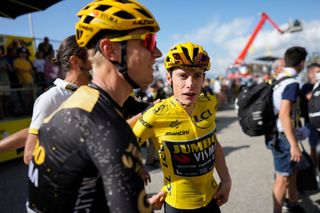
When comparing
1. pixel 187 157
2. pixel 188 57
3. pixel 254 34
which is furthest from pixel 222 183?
pixel 254 34

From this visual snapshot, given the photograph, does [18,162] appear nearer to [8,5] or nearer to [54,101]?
[8,5]

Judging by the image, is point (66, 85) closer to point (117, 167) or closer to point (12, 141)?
point (12, 141)

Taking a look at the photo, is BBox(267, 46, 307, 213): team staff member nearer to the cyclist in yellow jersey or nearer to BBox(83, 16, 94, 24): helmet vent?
the cyclist in yellow jersey

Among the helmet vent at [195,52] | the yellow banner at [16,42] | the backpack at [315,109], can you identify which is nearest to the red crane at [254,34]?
the yellow banner at [16,42]

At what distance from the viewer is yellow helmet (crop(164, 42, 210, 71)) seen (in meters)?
2.46

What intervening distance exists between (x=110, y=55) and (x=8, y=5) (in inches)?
303

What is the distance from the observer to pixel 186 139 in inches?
93.7

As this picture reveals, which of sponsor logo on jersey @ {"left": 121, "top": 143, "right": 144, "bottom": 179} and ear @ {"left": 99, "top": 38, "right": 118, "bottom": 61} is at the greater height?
ear @ {"left": 99, "top": 38, "right": 118, "bottom": 61}

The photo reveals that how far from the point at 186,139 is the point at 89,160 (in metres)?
1.41

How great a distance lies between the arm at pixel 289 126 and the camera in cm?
347

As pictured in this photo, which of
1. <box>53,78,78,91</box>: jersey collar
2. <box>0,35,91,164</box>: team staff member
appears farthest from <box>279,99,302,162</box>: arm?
<box>53,78,78,91</box>: jersey collar

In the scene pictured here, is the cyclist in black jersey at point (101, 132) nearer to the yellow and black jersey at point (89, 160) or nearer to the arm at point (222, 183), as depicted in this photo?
the yellow and black jersey at point (89, 160)

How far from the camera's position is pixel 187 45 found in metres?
2.53

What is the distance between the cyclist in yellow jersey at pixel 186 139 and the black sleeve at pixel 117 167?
4.44ft
